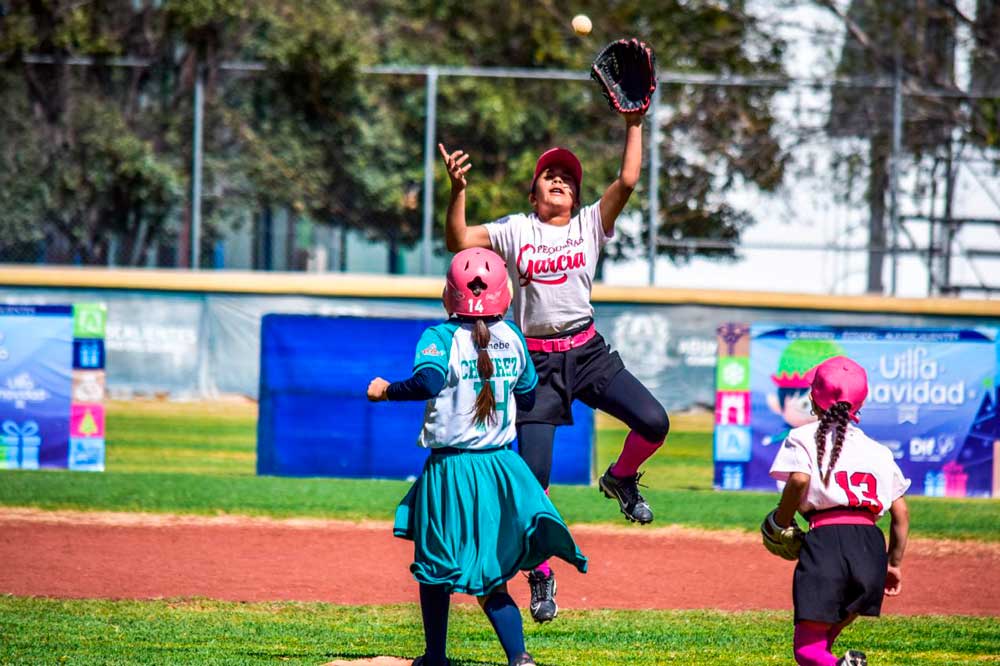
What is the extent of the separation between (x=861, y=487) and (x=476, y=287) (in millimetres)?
1588

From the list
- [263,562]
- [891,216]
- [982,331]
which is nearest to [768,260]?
[891,216]

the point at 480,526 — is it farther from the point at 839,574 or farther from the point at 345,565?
the point at 345,565

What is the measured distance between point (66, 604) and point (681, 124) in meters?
10.5

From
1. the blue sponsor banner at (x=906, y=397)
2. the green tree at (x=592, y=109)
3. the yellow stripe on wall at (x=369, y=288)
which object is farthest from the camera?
the green tree at (x=592, y=109)

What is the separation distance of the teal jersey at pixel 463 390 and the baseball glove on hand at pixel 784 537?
41.0 inches

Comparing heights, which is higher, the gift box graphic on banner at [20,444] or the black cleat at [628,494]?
the black cleat at [628,494]

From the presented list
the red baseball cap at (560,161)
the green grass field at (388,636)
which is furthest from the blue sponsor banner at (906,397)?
the red baseball cap at (560,161)

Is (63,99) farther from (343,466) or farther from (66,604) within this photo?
(66,604)

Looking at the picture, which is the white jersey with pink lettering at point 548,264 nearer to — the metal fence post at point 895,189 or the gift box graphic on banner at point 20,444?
the gift box graphic on banner at point 20,444

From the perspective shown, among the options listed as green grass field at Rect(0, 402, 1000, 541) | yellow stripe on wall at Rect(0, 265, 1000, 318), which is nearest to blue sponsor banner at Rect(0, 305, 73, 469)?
green grass field at Rect(0, 402, 1000, 541)

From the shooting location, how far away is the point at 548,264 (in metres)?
6.04

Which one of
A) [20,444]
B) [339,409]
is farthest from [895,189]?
[20,444]

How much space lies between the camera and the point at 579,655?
250 inches

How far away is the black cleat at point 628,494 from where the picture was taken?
6.25 meters
